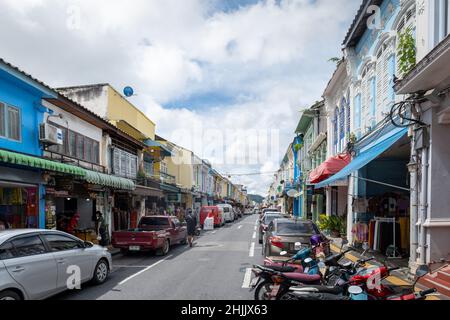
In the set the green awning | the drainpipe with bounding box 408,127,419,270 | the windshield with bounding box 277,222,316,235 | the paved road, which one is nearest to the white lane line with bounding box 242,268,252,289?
the paved road

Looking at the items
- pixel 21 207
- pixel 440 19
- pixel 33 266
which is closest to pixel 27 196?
pixel 21 207

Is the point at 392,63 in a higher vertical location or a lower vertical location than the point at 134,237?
higher

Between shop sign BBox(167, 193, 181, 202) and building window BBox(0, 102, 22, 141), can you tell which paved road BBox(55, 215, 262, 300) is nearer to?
building window BBox(0, 102, 22, 141)

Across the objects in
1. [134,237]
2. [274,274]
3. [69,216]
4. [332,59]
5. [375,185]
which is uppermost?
[332,59]

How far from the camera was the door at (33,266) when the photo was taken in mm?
5973

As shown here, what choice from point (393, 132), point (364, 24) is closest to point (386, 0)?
point (364, 24)

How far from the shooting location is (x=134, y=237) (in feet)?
42.6

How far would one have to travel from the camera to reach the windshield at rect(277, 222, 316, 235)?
9.94 meters

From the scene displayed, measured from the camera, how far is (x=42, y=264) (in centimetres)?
656

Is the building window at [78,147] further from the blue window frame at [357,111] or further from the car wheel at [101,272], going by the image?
the blue window frame at [357,111]

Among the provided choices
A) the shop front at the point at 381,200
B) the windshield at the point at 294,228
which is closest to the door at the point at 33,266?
the windshield at the point at 294,228

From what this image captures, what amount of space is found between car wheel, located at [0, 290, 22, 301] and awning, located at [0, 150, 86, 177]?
13.2 feet

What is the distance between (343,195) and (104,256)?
15.0 m
